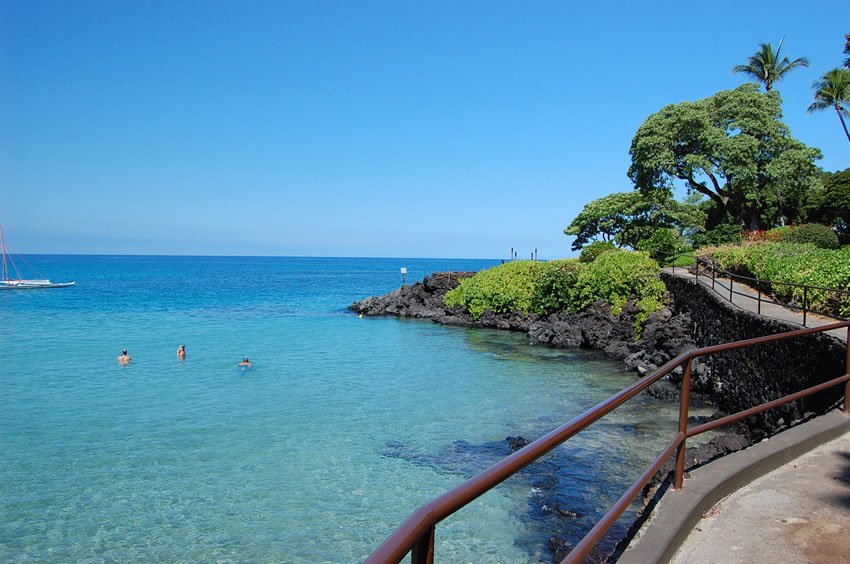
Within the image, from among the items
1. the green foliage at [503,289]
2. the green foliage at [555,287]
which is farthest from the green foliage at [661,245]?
the green foliage at [503,289]

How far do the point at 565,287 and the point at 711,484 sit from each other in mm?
24533

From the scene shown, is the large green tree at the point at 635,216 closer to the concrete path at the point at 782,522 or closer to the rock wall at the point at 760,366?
the rock wall at the point at 760,366

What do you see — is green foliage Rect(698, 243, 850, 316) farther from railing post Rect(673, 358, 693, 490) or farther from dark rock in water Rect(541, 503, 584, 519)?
railing post Rect(673, 358, 693, 490)

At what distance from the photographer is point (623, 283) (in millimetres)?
25391

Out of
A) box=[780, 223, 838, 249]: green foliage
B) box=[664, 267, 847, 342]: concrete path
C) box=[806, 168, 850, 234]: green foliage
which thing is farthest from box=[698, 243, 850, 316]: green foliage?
box=[806, 168, 850, 234]: green foliage

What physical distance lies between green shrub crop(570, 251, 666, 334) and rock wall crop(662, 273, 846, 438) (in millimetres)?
4475

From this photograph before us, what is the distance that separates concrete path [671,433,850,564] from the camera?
3.68m

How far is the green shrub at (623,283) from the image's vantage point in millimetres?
24312

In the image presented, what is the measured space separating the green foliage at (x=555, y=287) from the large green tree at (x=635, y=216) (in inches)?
468

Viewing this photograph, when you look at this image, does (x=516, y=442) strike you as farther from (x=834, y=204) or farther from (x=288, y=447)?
(x=834, y=204)

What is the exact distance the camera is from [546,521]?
8648 millimetres

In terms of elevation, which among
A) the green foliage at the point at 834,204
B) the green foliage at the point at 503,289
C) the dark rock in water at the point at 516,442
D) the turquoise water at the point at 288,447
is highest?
the green foliage at the point at 834,204

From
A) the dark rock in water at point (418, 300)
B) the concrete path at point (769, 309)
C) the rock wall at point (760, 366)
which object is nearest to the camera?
the rock wall at point (760, 366)

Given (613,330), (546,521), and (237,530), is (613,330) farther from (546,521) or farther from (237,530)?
(237,530)
